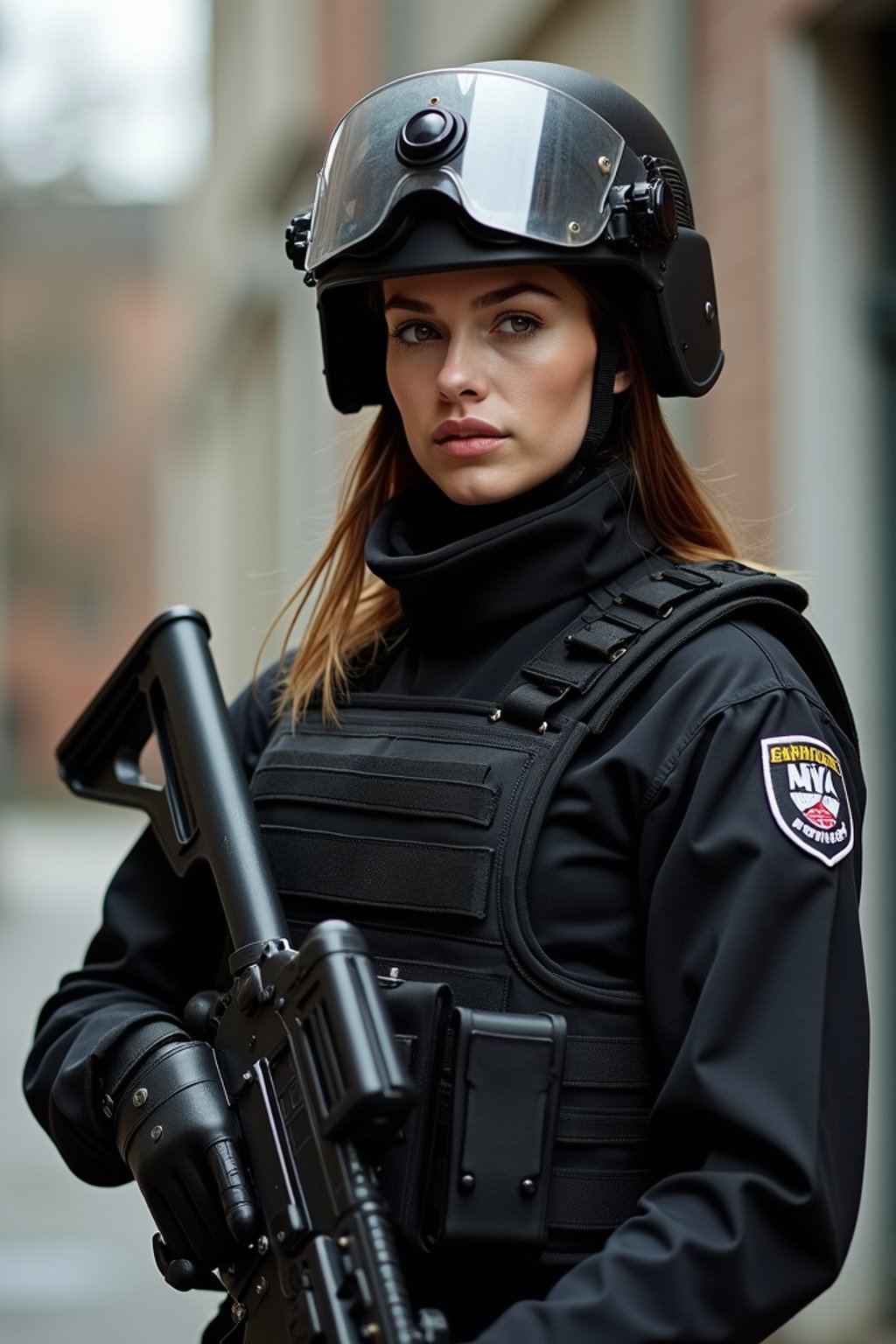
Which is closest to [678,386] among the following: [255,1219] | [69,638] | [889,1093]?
[255,1219]

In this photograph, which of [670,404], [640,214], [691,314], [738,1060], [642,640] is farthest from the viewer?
[670,404]

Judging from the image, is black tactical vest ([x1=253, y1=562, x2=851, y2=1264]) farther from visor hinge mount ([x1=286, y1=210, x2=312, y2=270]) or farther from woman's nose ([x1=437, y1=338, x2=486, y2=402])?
visor hinge mount ([x1=286, y1=210, x2=312, y2=270])

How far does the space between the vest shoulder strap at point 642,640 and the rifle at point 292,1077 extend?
0.33 m

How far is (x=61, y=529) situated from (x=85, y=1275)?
36.4 meters

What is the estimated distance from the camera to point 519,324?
6.29 feet

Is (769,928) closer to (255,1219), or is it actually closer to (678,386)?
(255,1219)

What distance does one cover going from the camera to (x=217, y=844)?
2029 millimetres

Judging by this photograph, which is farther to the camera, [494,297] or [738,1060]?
[494,297]

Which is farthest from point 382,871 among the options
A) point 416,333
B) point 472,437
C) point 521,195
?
point 521,195

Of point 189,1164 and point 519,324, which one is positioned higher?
point 519,324

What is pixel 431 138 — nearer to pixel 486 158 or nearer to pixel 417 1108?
pixel 486 158

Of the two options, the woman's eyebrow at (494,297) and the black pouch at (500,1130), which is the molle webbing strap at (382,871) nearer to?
the black pouch at (500,1130)

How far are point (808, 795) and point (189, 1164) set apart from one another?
722mm

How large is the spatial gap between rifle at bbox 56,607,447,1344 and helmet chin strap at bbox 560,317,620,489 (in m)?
0.52
